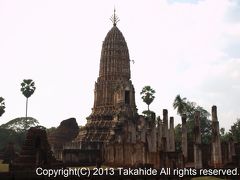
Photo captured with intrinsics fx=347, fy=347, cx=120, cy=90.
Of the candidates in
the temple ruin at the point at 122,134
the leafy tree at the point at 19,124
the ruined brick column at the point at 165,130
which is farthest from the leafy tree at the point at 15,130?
the ruined brick column at the point at 165,130

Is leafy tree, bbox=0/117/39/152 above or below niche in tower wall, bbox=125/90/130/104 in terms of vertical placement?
below

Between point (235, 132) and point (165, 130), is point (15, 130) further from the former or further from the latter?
point (165, 130)

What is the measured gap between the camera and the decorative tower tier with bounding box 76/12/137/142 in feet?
170

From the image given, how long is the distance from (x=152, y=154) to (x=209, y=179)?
10.0 meters

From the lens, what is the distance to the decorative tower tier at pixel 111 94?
51719 mm

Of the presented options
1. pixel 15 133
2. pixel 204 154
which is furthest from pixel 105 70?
pixel 204 154

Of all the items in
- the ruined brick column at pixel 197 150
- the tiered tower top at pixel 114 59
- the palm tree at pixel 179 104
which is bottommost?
the ruined brick column at pixel 197 150

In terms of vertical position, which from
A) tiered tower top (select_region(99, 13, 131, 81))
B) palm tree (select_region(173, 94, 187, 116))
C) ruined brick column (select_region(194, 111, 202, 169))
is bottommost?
ruined brick column (select_region(194, 111, 202, 169))

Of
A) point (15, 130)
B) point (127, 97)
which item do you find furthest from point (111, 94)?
point (15, 130)

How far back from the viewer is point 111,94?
56.4 meters

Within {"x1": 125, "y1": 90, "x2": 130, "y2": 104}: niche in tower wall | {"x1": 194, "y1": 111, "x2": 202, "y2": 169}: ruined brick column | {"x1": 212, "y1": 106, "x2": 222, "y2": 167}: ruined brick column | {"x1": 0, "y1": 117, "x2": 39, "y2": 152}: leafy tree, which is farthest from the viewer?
{"x1": 0, "y1": 117, "x2": 39, "y2": 152}: leafy tree

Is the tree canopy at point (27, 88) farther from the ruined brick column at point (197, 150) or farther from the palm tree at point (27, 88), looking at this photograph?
the ruined brick column at point (197, 150)

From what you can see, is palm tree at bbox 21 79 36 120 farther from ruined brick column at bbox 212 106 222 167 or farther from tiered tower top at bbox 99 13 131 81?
ruined brick column at bbox 212 106 222 167

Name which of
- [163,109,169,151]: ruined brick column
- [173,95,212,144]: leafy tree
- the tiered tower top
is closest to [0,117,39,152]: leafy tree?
the tiered tower top
